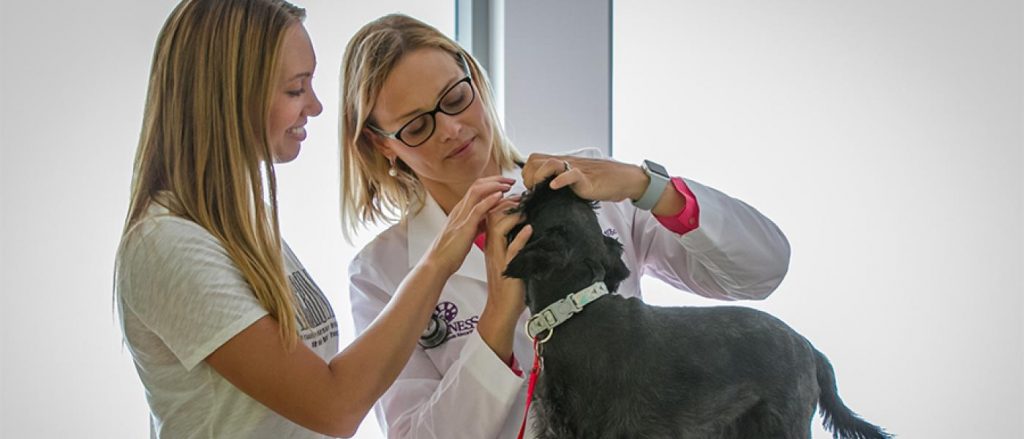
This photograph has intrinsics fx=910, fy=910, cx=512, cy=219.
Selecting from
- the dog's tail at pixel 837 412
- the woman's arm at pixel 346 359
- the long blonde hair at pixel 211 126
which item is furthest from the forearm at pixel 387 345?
the dog's tail at pixel 837 412

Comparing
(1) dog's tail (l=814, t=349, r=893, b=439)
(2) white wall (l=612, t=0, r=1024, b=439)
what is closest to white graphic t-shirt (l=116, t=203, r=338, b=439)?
(1) dog's tail (l=814, t=349, r=893, b=439)

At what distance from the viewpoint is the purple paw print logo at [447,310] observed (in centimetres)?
147

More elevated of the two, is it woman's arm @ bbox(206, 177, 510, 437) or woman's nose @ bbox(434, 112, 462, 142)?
woman's nose @ bbox(434, 112, 462, 142)

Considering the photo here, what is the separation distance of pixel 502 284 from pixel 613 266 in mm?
169

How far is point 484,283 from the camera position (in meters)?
1.53

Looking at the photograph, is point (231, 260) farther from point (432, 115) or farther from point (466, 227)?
point (432, 115)

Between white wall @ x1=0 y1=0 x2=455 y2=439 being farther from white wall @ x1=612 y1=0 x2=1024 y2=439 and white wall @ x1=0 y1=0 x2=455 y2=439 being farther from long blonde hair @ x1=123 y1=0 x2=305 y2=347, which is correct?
white wall @ x1=612 y1=0 x2=1024 y2=439

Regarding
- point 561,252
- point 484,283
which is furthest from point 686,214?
point 484,283

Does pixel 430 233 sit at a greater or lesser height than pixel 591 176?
lesser

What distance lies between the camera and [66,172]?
78.6 inches

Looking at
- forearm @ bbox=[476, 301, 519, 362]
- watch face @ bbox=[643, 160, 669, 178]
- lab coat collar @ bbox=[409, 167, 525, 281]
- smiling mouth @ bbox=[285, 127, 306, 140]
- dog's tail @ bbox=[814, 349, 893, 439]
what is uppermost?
smiling mouth @ bbox=[285, 127, 306, 140]

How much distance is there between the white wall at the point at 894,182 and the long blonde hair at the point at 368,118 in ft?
2.02

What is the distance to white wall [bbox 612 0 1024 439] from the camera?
1.61m

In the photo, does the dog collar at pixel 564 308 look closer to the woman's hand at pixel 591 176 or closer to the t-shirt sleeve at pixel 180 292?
the woman's hand at pixel 591 176
